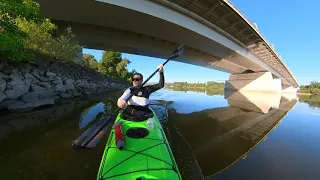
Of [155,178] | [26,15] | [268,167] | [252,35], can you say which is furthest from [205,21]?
[155,178]

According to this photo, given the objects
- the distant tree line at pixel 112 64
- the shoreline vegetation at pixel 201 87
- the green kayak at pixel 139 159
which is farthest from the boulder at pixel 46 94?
the shoreline vegetation at pixel 201 87

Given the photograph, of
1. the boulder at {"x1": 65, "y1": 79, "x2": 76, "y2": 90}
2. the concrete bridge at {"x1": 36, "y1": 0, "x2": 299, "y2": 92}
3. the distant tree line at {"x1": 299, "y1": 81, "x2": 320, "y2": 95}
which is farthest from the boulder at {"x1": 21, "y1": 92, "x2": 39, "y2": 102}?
the distant tree line at {"x1": 299, "y1": 81, "x2": 320, "y2": 95}

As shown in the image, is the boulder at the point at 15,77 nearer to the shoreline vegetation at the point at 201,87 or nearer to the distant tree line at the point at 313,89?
the shoreline vegetation at the point at 201,87

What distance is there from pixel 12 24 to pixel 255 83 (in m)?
44.4

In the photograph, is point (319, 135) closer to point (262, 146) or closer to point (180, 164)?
point (262, 146)

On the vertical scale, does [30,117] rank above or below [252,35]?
below

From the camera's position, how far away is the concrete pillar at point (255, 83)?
131ft

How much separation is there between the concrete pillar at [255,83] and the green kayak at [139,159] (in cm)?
4249

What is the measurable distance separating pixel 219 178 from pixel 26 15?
10545 millimetres

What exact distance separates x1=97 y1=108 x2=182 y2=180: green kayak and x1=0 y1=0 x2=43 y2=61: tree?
798 cm

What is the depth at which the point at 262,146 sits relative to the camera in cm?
630

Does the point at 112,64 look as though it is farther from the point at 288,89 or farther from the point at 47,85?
the point at 288,89

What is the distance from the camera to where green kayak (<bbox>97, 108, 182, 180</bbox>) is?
273cm

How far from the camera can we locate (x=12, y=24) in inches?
342
